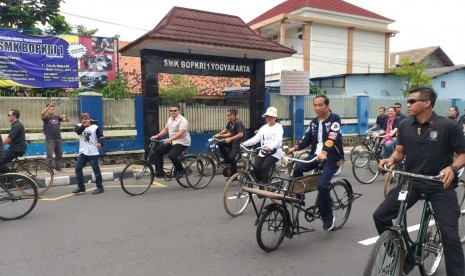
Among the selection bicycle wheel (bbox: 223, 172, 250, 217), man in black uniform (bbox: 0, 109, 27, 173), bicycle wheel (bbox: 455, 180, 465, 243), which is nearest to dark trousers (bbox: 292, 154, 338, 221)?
bicycle wheel (bbox: 223, 172, 250, 217)

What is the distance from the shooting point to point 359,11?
32.7m

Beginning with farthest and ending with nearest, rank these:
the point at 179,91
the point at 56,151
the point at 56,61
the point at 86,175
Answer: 1. the point at 179,91
2. the point at 56,61
3. the point at 56,151
4. the point at 86,175

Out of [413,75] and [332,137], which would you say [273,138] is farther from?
[413,75]

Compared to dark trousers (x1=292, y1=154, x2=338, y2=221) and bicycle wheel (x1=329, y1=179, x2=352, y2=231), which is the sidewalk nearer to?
dark trousers (x1=292, y1=154, x2=338, y2=221)

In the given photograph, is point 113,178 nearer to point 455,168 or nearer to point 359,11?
point 455,168

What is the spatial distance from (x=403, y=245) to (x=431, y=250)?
0.54m

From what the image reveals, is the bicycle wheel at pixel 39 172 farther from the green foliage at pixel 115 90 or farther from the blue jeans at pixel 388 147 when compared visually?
the blue jeans at pixel 388 147

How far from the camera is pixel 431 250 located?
11.8ft

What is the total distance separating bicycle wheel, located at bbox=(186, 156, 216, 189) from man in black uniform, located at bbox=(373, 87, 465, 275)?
5233 mm

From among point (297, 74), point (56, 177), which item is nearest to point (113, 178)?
point (56, 177)

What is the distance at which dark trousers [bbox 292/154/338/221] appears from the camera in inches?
188

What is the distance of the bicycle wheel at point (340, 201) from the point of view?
530 centimetres

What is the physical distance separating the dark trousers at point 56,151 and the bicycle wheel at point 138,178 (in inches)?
130

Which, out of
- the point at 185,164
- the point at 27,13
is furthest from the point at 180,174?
the point at 27,13
